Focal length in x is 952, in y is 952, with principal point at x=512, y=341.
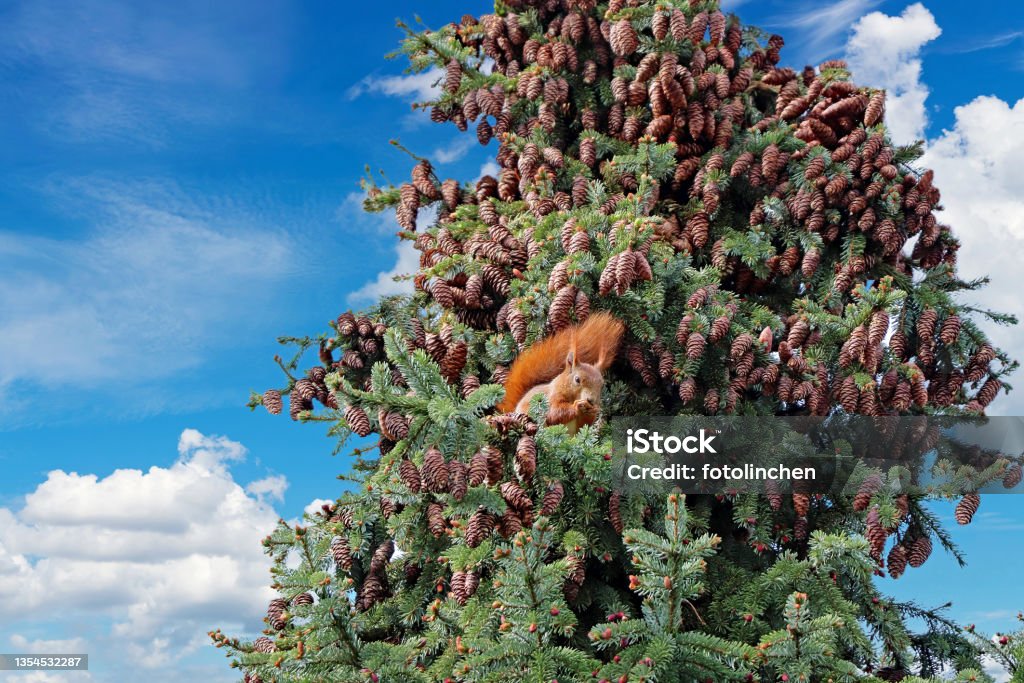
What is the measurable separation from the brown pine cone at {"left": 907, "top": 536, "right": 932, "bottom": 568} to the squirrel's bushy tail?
1.62 meters

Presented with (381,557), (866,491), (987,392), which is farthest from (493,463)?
(987,392)

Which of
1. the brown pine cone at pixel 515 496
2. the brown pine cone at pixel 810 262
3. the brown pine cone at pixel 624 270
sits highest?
the brown pine cone at pixel 810 262

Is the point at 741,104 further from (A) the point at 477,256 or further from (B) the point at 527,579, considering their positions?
(B) the point at 527,579

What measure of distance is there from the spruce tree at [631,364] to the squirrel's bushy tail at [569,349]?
0.31 feet

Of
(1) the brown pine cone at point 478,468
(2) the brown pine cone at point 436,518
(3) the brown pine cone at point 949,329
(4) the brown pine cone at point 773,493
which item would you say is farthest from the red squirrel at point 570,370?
(3) the brown pine cone at point 949,329

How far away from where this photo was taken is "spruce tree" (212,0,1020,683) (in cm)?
307

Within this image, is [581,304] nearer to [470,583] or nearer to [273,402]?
[470,583]

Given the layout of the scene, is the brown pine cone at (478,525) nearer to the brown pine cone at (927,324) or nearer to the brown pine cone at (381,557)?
the brown pine cone at (381,557)

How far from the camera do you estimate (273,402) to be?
5043 mm

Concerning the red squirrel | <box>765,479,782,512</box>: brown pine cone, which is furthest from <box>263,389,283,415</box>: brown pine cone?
<box>765,479,782,512</box>: brown pine cone

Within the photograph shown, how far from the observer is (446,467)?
306 cm

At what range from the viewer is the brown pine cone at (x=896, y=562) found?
13.8ft

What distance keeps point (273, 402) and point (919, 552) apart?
325 cm

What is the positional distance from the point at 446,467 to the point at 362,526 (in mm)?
1434
